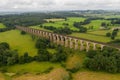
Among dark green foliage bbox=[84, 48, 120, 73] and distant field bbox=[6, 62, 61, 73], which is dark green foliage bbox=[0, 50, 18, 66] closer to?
distant field bbox=[6, 62, 61, 73]

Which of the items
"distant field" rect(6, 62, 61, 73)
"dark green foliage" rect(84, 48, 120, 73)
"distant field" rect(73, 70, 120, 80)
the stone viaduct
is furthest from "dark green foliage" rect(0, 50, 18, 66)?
the stone viaduct

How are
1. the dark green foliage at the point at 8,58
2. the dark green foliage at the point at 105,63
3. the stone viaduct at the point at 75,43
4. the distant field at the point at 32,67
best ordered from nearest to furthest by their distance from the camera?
the dark green foliage at the point at 105,63, the distant field at the point at 32,67, the dark green foliage at the point at 8,58, the stone viaduct at the point at 75,43

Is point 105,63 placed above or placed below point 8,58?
above

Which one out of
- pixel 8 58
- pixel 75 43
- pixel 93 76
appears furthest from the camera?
pixel 75 43

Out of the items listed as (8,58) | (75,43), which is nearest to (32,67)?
(8,58)

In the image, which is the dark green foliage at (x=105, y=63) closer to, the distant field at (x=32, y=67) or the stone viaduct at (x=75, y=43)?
the distant field at (x=32, y=67)

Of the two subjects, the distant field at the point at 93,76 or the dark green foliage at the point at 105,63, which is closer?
the distant field at the point at 93,76

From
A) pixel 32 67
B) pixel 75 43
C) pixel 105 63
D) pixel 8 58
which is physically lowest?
pixel 32 67

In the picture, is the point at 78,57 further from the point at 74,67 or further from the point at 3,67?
the point at 3,67

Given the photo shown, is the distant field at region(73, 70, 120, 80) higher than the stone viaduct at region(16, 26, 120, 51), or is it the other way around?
the stone viaduct at region(16, 26, 120, 51)

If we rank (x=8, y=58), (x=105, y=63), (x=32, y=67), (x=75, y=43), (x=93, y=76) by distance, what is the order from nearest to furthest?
(x=93, y=76) < (x=105, y=63) < (x=32, y=67) < (x=8, y=58) < (x=75, y=43)

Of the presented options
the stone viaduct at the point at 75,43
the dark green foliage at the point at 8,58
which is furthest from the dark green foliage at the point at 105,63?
the dark green foliage at the point at 8,58

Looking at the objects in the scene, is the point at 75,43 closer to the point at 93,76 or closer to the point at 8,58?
the point at 8,58
